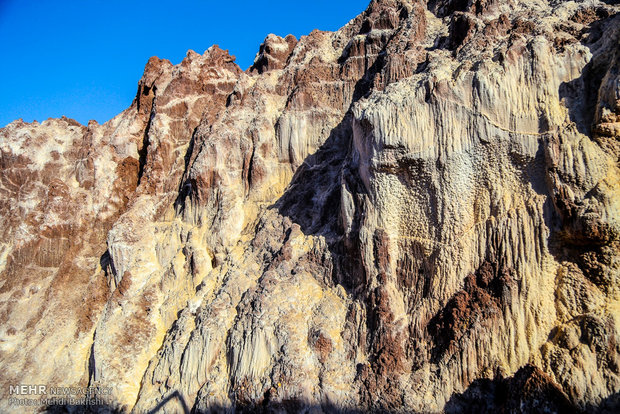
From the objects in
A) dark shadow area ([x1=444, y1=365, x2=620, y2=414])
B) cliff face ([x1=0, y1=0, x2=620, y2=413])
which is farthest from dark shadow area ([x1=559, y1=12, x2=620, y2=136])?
dark shadow area ([x1=444, y1=365, x2=620, y2=414])

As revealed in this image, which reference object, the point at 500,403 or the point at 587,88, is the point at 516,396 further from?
the point at 587,88

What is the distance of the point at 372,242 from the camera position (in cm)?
1546

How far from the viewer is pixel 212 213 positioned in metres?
22.6

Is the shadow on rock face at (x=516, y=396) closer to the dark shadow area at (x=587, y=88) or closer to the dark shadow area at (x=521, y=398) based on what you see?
the dark shadow area at (x=521, y=398)

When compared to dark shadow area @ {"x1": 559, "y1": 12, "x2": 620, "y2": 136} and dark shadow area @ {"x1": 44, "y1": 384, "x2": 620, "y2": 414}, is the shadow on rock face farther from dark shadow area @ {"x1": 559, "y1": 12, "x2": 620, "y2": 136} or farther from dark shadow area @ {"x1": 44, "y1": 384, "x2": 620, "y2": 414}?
dark shadow area @ {"x1": 559, "y1": 12, "x2": 620, "y2": 136}

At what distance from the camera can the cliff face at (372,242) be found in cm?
1233

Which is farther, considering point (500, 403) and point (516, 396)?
point (500, 403)

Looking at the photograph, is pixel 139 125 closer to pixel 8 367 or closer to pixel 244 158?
pixel 244 158

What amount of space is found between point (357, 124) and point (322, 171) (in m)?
5.18

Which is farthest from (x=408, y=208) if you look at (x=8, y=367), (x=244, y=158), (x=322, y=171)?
(x=8, y=367)

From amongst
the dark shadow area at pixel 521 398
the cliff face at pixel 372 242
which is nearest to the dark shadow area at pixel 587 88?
the cliff face at pixel 372 242

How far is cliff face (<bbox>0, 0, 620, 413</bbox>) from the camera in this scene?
12.3 meters

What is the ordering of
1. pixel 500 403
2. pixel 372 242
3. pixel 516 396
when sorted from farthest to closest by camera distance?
pixel 372 242, pixel 500 403, pixel 516 396

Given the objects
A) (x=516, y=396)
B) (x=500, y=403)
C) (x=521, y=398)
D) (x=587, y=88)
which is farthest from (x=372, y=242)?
(x=587, y=88)
